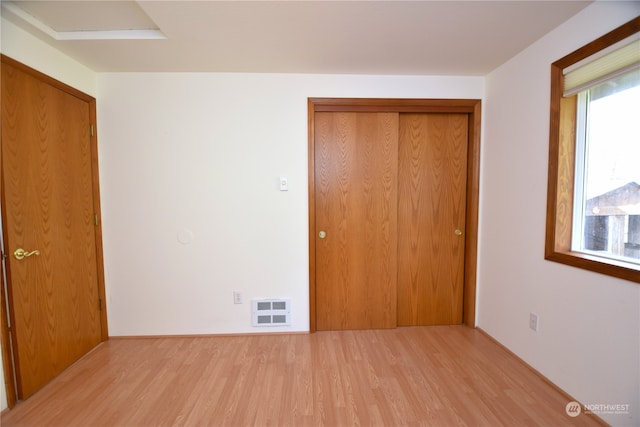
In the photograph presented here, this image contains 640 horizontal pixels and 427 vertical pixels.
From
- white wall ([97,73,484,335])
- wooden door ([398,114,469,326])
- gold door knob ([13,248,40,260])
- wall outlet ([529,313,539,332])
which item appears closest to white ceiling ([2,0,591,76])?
white wall ([97,73,484,335])

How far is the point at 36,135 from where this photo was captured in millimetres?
1650

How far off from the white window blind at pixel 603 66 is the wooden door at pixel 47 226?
11.0ft

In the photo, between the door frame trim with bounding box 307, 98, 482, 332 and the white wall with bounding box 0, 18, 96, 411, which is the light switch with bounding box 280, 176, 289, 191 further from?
the white wall with bounding box 0, 18, 96, 411

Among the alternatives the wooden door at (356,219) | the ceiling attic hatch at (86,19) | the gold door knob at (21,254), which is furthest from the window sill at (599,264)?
the gold door knob at (21,254)

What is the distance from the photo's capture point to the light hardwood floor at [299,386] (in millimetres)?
1417

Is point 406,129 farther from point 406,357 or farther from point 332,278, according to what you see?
point 406,357

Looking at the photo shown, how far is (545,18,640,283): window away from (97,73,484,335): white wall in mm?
835

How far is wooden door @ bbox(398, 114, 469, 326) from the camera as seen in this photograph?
2.35m

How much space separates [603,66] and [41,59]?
3419 millimetres

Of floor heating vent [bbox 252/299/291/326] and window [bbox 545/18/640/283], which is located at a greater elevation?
window [bbox 545/18/640/283]

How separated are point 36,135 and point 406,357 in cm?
300

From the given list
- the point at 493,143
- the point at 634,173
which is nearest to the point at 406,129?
Result: the point at 493,143

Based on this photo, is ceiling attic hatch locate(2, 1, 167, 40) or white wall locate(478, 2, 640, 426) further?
ceiling attic hatch locate(2, 1, 167, 40)

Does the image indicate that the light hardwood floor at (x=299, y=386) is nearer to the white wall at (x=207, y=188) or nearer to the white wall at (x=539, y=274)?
the white wall at (x=539, y=274)
